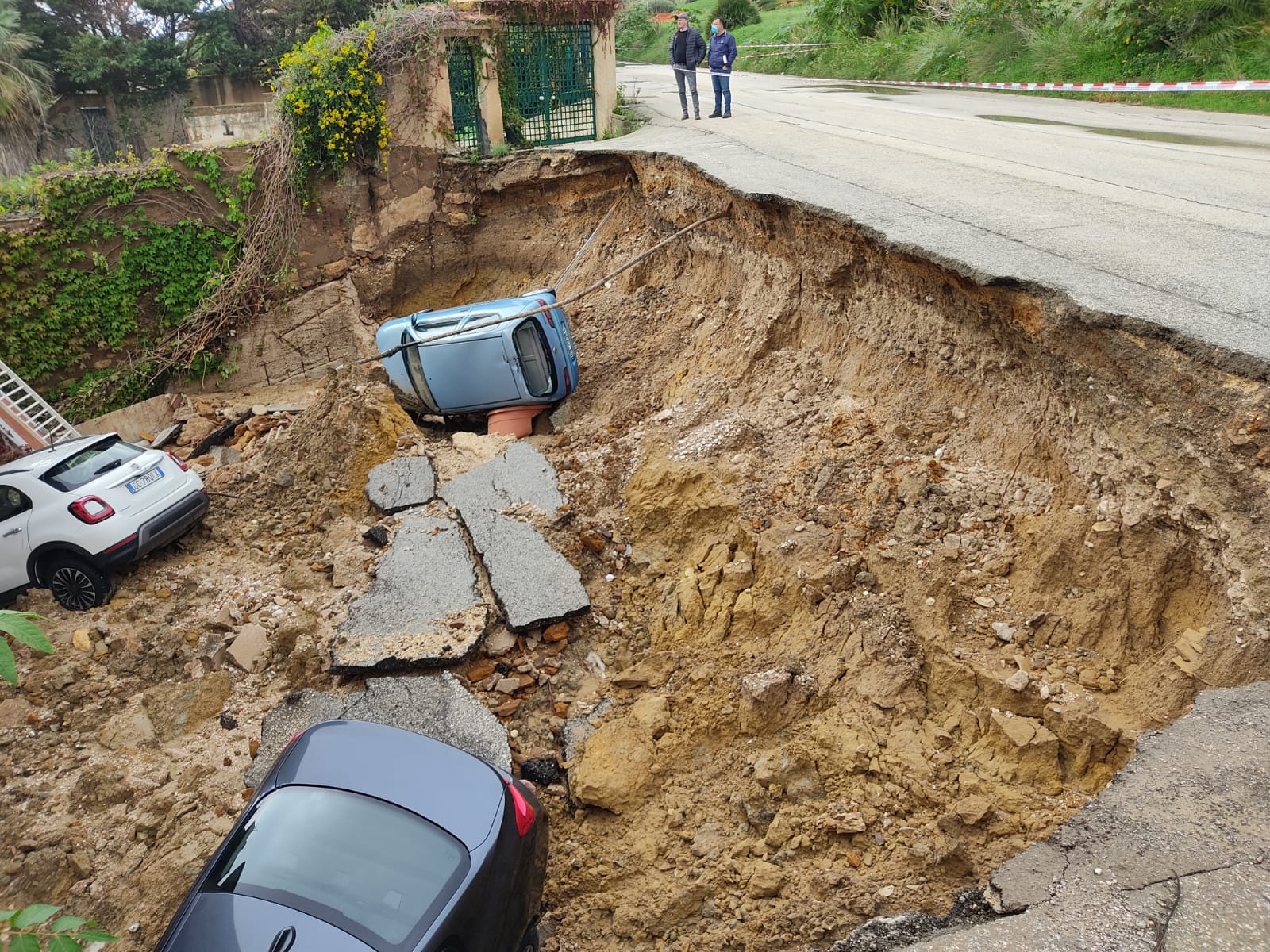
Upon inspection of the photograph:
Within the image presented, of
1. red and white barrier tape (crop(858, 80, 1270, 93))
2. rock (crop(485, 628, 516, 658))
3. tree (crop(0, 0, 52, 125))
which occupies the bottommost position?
rock (crop(485, 628, 516, 658))

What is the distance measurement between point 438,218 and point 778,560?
997 cm

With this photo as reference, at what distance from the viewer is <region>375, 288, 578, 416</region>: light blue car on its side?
9945 mm

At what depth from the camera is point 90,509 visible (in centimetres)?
784

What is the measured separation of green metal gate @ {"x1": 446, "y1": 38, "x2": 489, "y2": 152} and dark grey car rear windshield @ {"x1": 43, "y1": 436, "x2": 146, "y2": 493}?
7594 millimetres

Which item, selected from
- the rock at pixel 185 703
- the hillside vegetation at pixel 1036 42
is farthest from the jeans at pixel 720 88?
the rock at pixel 185 703

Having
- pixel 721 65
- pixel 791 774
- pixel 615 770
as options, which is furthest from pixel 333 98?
pixel 791 774

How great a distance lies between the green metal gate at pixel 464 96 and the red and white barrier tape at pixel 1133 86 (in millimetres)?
11294

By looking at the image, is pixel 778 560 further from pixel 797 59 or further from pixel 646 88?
pixel 797 59

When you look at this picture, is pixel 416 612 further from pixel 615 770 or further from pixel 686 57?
pixel 686 57

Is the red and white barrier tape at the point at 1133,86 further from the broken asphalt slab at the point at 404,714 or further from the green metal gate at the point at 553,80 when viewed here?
the broken asphalt slab at the point at 404,714

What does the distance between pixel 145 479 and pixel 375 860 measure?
19.1 ft

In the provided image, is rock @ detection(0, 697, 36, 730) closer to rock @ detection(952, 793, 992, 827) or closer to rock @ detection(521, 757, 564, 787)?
Result: rock @ detection(521, 757, 564, 787)

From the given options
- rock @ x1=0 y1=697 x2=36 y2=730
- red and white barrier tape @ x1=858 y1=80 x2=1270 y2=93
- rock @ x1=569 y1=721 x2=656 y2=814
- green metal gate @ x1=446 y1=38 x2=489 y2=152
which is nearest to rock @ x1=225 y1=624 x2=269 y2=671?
rock @ x1=0 y1=697 x2=36 y2=730

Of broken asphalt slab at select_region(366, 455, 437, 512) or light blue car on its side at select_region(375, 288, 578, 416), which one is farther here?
light blue car on its side at select_region(375, 288, 578, 416)
